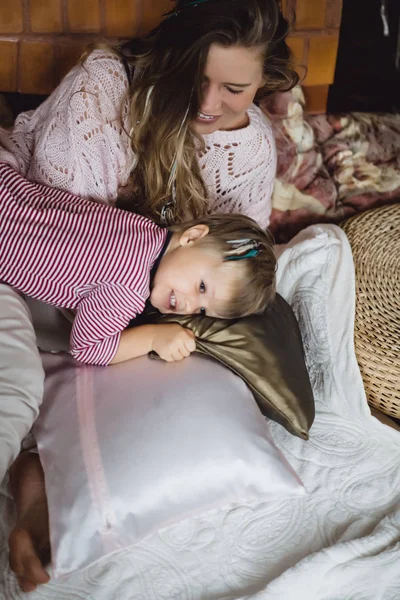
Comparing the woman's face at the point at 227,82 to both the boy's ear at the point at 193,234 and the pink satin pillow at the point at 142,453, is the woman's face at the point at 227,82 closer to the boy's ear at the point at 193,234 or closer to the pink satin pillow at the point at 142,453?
the boy's ear at the point at 193,234

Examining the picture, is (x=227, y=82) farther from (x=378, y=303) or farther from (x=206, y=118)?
(x=378, y=303)

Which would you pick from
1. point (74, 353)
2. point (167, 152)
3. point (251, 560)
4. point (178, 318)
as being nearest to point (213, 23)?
point (167, 152)

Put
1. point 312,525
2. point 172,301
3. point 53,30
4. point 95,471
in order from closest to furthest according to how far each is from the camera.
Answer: point 95,471, point 312,525, point 172,301, point 53,30

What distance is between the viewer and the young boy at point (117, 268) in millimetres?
1340

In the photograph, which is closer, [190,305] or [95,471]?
[95,471]

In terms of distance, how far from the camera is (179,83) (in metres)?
1.38

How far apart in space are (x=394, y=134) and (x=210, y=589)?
5.18 ft

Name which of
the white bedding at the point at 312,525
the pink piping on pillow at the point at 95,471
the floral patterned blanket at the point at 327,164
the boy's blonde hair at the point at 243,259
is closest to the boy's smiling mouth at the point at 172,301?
the boy's blonde hair at the point at 243,259

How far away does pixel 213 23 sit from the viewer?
1313 mm

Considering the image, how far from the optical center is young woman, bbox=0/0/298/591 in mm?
1329

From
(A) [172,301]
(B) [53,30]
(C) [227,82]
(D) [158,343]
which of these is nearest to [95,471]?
(D) [158,343]

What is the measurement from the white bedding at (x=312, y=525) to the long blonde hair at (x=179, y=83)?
351 mm

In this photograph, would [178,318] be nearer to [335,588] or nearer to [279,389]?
[279,389]

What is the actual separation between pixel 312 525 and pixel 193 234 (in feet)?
2.24
